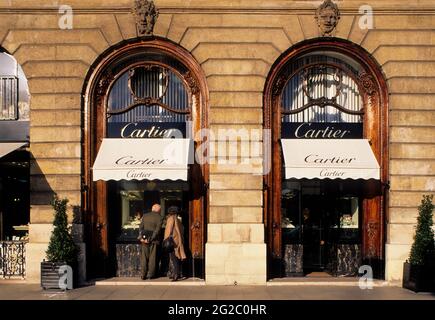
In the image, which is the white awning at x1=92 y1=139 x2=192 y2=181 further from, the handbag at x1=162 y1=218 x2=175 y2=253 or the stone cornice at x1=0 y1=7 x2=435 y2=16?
the stone cornice at x1=0 y1=7 x2=435 y2=16

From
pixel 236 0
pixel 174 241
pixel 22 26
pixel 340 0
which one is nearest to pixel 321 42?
pixel 340 0

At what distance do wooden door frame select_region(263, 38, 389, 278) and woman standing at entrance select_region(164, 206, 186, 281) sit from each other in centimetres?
228

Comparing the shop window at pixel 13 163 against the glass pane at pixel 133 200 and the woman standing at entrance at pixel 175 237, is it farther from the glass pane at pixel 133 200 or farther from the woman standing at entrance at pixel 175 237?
the woman standing at entrance at pixel 175 237

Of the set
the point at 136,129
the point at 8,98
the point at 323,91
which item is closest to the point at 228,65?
the point at 323,91

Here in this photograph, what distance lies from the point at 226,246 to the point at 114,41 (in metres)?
6.05

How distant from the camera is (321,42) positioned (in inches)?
666

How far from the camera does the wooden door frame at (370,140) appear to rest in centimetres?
1688

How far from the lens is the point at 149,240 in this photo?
16516mm

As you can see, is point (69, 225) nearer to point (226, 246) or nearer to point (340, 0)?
point (226, 246)

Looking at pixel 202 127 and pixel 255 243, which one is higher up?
pixel 202 127

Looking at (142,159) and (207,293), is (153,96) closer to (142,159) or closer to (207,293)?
(142,159)

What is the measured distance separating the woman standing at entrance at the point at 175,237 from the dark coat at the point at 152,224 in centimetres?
24

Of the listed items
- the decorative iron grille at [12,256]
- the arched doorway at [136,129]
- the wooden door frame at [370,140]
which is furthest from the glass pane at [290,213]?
the decorative iron grille at [12,256]

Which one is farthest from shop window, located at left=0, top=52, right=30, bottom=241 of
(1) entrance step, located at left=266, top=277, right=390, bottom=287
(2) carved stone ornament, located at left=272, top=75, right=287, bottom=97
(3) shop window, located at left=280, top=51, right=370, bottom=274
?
(3) shop window, located at left=280, top=51, right=370, bottom=274
